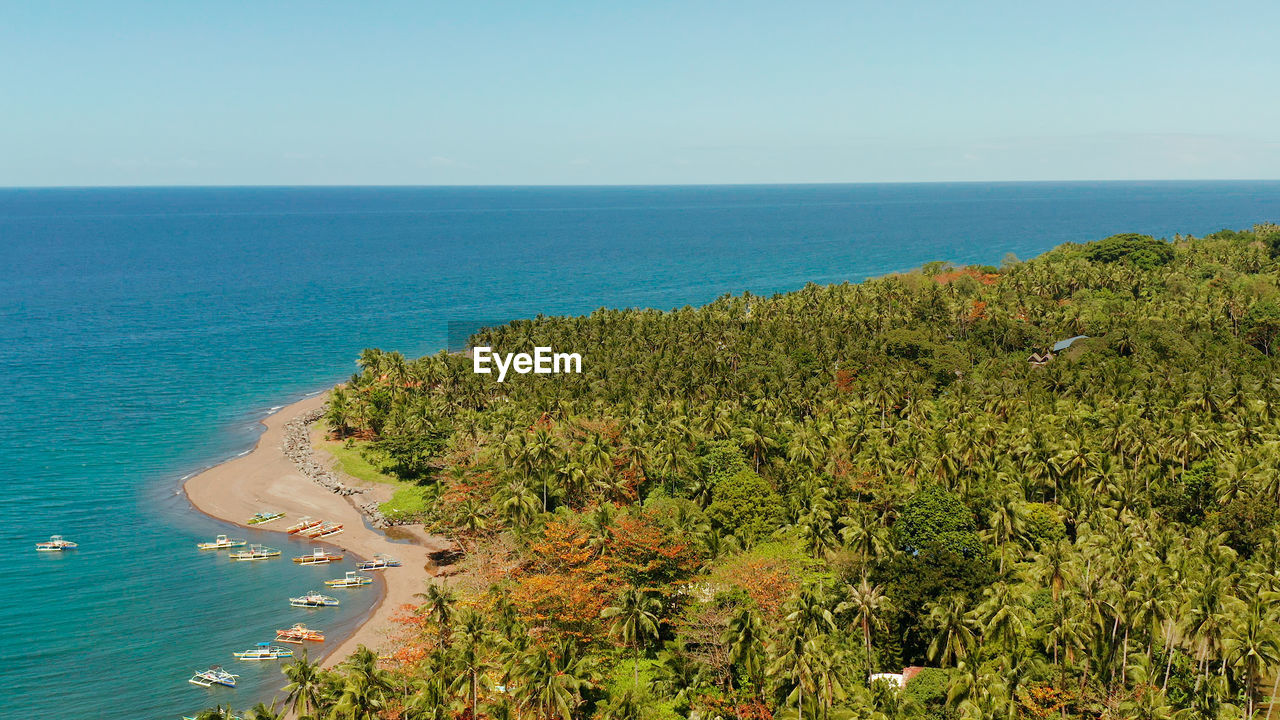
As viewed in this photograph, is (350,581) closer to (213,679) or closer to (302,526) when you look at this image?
(302,526)

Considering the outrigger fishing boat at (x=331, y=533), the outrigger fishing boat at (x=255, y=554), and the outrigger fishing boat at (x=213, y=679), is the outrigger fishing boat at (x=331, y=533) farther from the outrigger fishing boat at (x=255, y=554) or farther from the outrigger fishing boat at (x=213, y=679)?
the outrigger fishing boat at (x=213, y=679)

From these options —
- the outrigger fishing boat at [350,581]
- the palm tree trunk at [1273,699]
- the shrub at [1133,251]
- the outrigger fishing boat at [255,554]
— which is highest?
the shrub at [1133,251]

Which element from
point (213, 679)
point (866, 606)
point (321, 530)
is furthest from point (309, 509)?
point (866, 606)

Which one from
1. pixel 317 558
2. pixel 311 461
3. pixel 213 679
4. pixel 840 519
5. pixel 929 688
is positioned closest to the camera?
pixel 929 688

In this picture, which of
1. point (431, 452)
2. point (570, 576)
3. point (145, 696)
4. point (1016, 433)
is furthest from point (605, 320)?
point (145, 696)

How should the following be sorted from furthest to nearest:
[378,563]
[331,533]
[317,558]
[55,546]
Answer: [331,533]
[55,546]
[317,558]
[378,563]

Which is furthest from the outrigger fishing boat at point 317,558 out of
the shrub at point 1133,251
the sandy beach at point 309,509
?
the shrub at point 1133,251
